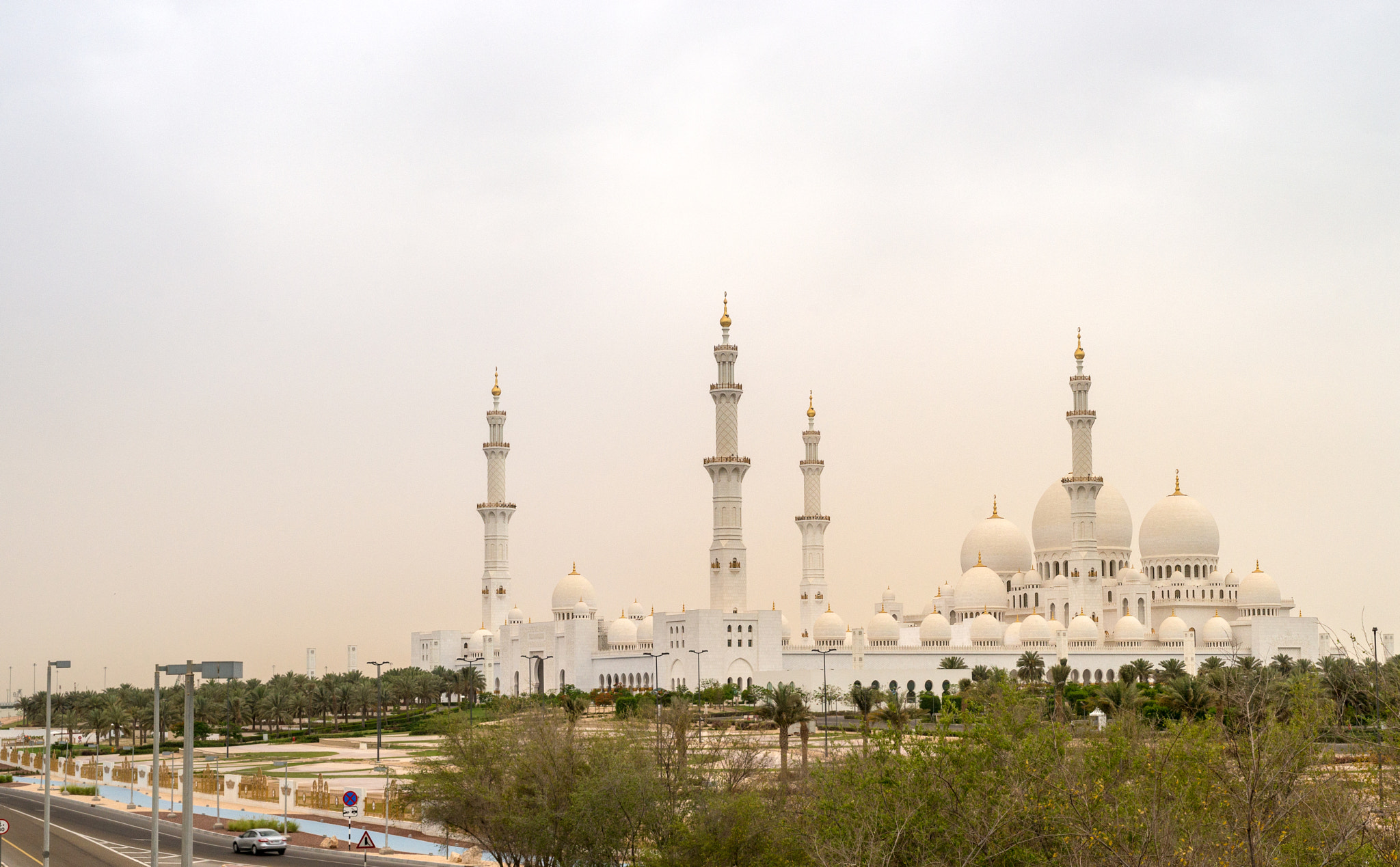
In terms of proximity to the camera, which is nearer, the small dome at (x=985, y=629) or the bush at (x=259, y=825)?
the bush at (x=259, y=825)

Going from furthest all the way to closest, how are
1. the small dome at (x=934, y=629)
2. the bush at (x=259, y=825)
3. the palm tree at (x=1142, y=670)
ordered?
the small dome at (x=934, y=629), the palm tree at (x=1142, y=670), the bush at (x=259, y=825)

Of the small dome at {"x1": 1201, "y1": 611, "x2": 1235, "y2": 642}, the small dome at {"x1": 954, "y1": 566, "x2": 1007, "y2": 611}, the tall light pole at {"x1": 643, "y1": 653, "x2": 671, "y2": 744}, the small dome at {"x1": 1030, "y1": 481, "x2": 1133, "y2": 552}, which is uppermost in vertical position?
the small dome at {"x1": 1030, "y1": 481, "x2": 1133, "y2": 552}

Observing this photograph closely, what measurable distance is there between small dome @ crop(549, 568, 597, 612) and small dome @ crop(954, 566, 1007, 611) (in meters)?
31.3

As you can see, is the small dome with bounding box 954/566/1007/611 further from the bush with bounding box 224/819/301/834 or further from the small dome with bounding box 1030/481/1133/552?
the bush with bounding box 224/819/301/834

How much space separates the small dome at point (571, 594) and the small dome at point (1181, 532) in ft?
149

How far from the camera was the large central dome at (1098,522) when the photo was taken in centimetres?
11012

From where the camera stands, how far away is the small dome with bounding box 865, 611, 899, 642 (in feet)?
344

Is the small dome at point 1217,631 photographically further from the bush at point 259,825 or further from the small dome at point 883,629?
the bush at point 259,825

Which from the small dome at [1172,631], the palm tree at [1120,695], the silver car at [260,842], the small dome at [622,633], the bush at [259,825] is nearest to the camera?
the silver car at [260,842]

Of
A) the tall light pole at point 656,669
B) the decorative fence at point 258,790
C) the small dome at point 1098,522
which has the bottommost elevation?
the decorative fence at point 258,790

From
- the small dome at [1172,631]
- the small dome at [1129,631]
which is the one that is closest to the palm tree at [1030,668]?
the small dome at [1129,631]

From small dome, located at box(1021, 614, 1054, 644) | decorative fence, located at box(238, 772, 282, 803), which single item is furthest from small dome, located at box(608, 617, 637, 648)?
decorative fence, located at box(238, 772, 282, 803)

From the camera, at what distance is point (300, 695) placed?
95562mm

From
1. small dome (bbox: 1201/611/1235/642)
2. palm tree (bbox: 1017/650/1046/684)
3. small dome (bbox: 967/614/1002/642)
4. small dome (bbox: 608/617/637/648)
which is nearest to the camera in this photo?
palm tree (bbox: 1017/650/1046/684)
